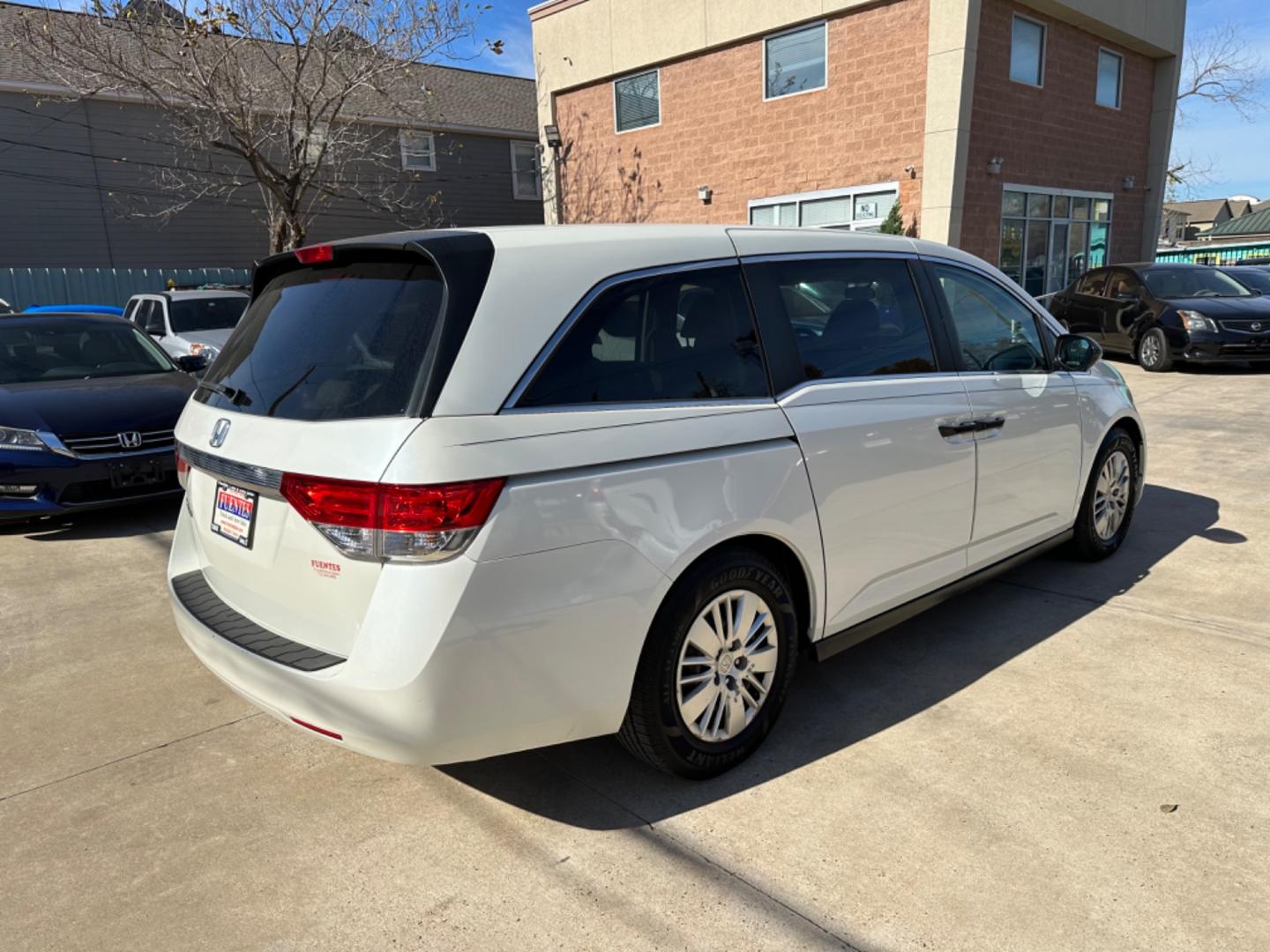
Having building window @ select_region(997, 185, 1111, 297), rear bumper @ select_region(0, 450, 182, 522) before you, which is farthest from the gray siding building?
rear bumper @ select_region(0, 450, 182, 522)

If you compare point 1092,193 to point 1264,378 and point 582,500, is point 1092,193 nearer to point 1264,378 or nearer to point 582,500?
point 1264,378

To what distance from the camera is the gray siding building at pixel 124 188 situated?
758 inches

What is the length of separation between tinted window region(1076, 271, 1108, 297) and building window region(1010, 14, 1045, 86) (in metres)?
3.78

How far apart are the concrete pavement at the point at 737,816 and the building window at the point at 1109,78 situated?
16.9 meters

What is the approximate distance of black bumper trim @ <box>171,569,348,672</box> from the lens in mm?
2486

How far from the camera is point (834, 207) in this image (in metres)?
15.7

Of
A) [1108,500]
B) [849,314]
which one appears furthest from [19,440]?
[1108,500]

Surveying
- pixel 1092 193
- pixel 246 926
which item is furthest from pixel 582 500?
pixel 1092 193

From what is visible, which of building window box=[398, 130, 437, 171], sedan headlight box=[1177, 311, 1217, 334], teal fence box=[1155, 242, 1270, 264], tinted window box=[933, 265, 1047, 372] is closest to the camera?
tinted window box=[933, 265, 1047, 372]

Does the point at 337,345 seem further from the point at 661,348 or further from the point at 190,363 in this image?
the point at 190,363

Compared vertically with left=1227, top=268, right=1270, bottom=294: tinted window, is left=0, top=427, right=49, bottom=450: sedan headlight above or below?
below

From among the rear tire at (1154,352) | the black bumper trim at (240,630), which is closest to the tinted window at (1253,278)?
the rear tire at (1154,352)

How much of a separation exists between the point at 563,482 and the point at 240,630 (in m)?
1.18

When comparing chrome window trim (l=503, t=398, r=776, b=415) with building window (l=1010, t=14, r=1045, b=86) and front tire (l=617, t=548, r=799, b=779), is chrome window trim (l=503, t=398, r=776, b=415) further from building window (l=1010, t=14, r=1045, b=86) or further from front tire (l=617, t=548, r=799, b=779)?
building window (l=1010, t=14, r=1045, b=86)
